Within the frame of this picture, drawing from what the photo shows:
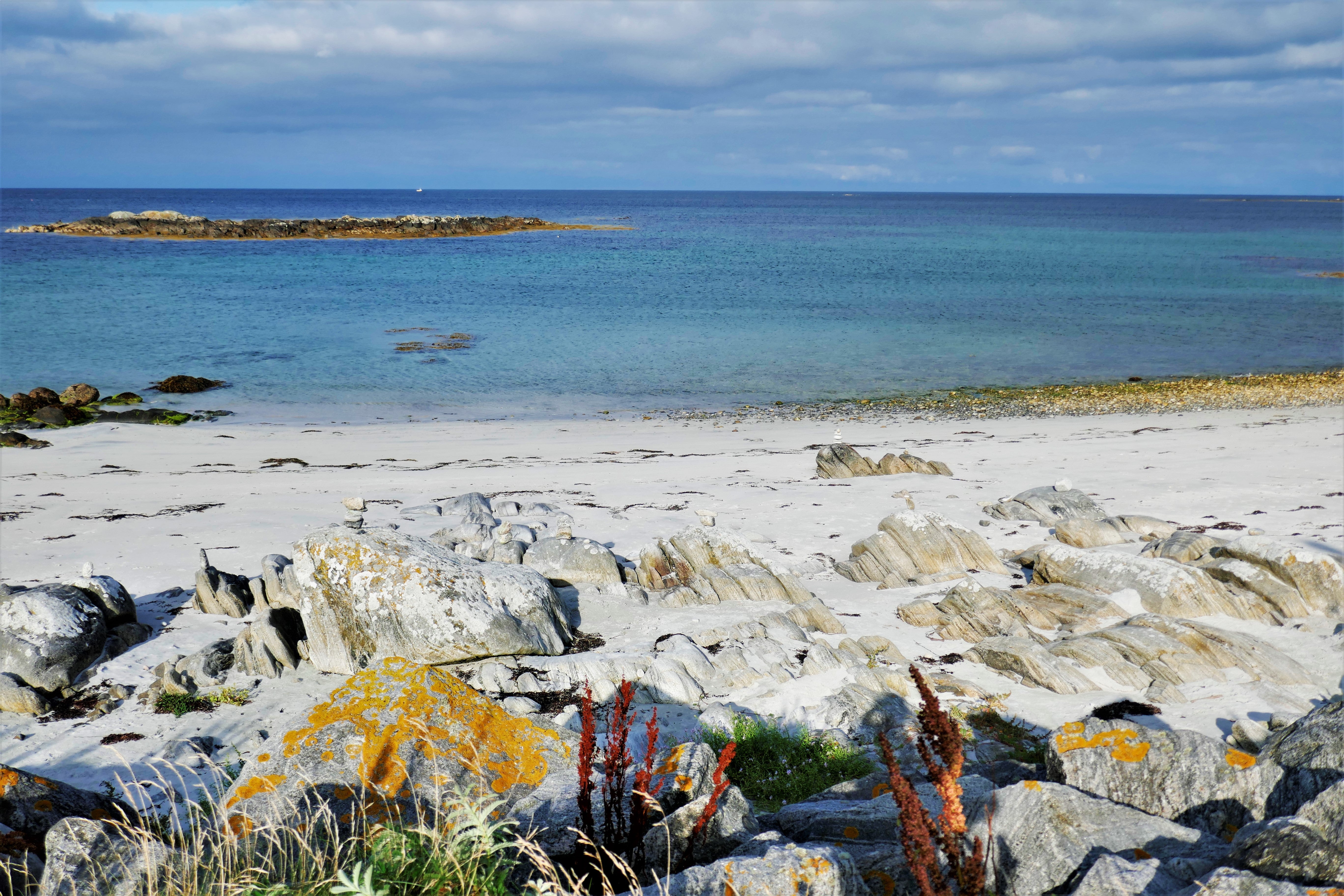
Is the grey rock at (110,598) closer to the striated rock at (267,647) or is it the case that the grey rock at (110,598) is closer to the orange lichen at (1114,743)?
the striated rock at (267,647)

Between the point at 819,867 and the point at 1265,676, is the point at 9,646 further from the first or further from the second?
the point at 1265,676

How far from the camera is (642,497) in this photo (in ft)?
49.6

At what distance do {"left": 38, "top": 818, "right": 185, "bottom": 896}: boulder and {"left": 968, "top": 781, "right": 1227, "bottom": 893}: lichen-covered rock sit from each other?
11.7 ft

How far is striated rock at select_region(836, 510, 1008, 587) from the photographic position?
11.2 meters

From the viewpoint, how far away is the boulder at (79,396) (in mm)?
26141

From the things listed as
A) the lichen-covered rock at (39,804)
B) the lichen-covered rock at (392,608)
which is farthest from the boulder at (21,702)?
the lichen-covered rock at (39,804)

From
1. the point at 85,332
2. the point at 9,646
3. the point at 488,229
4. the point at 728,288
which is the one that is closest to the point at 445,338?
the point at 85,332

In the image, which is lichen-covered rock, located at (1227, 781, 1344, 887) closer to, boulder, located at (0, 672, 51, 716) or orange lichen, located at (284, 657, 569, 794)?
orange lichen, located at (284, 657, 569, 794)

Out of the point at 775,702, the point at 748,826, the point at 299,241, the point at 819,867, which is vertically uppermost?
the point at 299,241

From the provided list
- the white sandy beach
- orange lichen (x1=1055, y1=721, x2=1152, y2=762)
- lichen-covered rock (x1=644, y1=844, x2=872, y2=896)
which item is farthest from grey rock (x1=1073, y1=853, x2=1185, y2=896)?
the white sandy beach

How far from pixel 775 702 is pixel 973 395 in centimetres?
2318

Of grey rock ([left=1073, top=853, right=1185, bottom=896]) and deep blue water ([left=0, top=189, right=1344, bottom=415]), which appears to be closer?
grey rock ([left=1073, top=853, right=1185, bottom=896])

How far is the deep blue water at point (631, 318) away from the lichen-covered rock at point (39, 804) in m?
22.0

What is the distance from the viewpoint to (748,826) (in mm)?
4512
